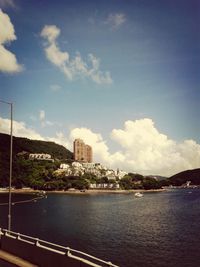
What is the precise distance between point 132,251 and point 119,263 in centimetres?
789

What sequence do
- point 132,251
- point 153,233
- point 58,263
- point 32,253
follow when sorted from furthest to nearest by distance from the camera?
point 153,233, point 132,251, point 32,253, point 58,263

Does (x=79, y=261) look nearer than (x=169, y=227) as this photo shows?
Yes

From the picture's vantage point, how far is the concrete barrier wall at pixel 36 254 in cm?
1703

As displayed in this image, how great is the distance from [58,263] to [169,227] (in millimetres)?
74781

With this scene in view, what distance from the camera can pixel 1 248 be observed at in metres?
22.0

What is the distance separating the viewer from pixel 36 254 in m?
19.0

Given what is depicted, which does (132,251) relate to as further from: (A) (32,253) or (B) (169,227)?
(A) (32,253)

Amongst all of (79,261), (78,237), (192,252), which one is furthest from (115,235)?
(79,261)

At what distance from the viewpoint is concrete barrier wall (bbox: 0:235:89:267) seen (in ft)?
55.9

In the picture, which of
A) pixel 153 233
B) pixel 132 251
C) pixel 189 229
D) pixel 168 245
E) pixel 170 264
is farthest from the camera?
pixel 189 229

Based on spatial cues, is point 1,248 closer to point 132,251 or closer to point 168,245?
point 132,251

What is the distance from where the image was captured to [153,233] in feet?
249

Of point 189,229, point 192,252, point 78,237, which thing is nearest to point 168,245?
point 192,252

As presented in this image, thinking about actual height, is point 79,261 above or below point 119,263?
above
